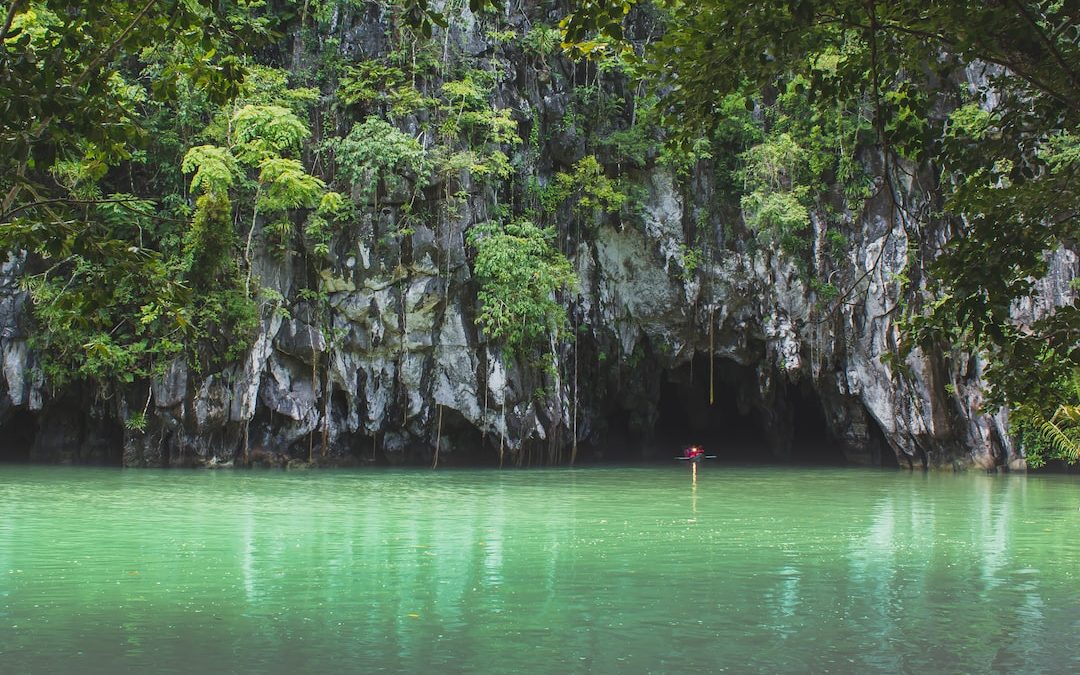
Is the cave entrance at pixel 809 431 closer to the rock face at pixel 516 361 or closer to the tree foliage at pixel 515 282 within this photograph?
the rock face at pixel 516 361

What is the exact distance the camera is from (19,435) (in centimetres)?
Answer: 2312

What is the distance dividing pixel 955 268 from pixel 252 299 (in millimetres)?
17045

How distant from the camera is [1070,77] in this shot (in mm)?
3865

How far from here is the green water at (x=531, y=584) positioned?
4.96m

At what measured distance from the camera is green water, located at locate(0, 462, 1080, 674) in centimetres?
496

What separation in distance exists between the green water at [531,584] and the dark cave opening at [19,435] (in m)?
10.2

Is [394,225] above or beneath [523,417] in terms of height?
above

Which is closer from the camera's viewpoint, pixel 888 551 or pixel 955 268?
pixel 955 268

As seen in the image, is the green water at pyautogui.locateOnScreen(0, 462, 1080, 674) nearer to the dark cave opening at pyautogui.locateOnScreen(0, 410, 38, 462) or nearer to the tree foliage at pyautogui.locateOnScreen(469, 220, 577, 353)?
the tree foliage at pyautogui.locateOnScreen(469, 220, 577, 353)

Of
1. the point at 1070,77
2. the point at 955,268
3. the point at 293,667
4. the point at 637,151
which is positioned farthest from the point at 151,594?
the point at 637,151

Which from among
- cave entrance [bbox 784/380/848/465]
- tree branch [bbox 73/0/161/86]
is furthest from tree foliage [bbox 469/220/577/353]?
tree branch [bbox 73/0/161/86]

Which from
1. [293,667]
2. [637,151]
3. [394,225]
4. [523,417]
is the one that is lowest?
[293,667]

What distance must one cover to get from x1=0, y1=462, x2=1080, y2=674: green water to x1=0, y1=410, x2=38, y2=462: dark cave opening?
403 inches

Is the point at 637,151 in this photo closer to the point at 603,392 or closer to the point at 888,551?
the point at 603,392
